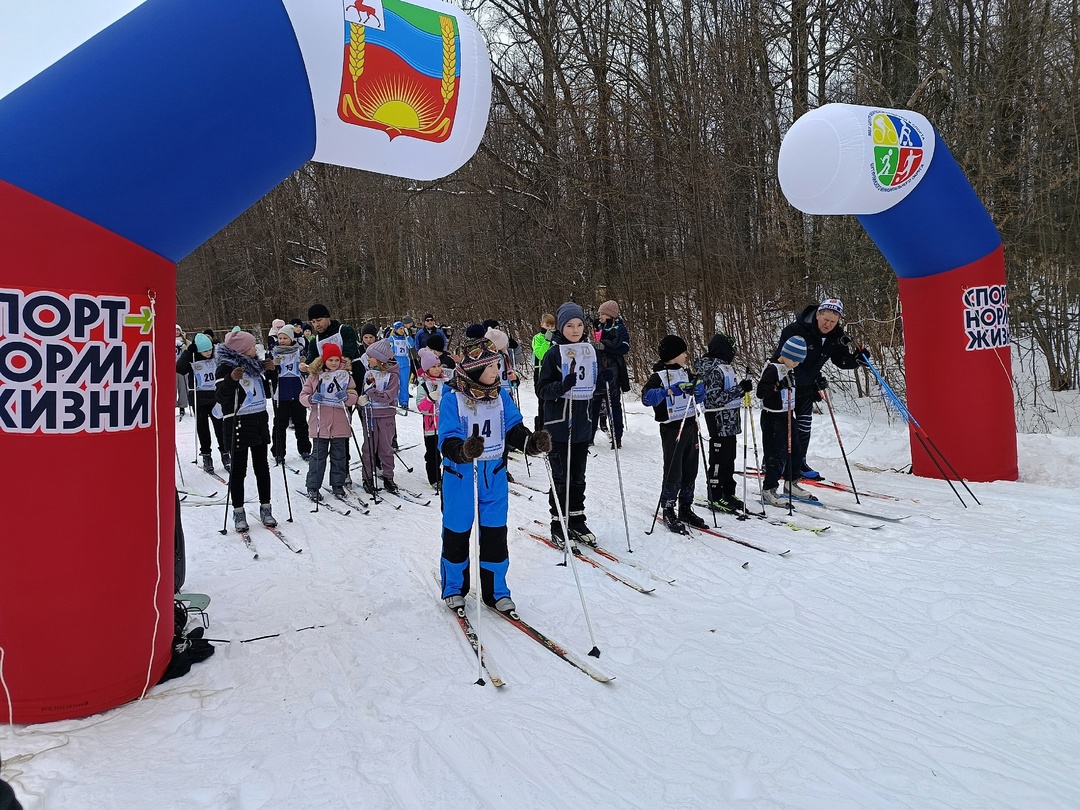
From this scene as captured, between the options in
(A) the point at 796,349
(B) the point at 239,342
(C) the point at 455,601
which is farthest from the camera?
(A) the point at 796,349

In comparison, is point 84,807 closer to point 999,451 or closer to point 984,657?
point 984,657

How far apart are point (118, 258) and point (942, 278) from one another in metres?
8.08

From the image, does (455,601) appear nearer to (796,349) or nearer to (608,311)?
(796,349)

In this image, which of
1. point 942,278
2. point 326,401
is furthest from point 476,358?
point 942,278

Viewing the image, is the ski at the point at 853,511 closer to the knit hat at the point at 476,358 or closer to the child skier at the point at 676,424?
the child skier at the point at 676,424

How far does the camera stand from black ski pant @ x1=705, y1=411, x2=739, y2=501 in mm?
6902

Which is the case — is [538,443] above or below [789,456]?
above

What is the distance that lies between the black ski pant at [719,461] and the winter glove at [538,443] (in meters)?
2.78

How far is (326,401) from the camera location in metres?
7.80

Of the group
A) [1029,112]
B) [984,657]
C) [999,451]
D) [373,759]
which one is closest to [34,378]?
[373,759]

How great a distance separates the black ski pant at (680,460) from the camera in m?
6.42

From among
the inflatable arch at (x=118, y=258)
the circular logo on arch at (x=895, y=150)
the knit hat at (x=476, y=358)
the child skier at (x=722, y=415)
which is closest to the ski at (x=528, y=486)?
the child skier at (x=722, y=415)

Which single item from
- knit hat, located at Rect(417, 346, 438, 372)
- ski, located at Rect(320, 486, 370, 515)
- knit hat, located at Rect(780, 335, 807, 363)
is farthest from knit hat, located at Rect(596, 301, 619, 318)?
ski, located at Rect(320, 486, 370, 515)

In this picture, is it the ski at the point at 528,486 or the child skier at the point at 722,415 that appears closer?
the child skier at the point at 722,415
